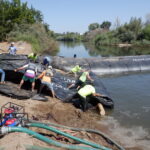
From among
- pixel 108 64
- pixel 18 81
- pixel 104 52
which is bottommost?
pixel 18 81

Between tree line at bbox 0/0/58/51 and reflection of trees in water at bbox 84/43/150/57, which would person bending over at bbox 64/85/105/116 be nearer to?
tree line at bbox 0/0/58/51

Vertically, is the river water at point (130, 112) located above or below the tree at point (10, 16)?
below

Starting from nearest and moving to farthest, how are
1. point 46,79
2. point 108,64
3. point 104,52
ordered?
point 46,79 < point 108,64 < point 104,52

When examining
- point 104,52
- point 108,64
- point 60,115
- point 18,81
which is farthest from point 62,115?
point 104,52

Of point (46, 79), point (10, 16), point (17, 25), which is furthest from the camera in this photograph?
point (10, 16)

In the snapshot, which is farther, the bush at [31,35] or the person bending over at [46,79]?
the bush at [31,35]

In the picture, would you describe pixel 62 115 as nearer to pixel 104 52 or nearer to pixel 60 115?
pixel 60 115

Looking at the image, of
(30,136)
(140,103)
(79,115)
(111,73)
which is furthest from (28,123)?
(111,73)

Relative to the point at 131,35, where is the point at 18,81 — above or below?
below

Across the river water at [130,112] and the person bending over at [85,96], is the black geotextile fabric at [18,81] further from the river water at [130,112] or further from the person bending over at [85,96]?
the river water at [130,112]

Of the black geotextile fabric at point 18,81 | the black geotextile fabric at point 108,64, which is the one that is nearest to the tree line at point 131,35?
the black geotextile fabric at point 108,64

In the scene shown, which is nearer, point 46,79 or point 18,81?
point 46,79

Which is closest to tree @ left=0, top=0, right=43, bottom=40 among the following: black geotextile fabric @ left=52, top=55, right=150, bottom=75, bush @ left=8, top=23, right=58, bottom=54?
bush @ left=8, top=23, right=58, bottom=54

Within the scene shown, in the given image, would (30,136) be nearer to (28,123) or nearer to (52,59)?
(28,123)
